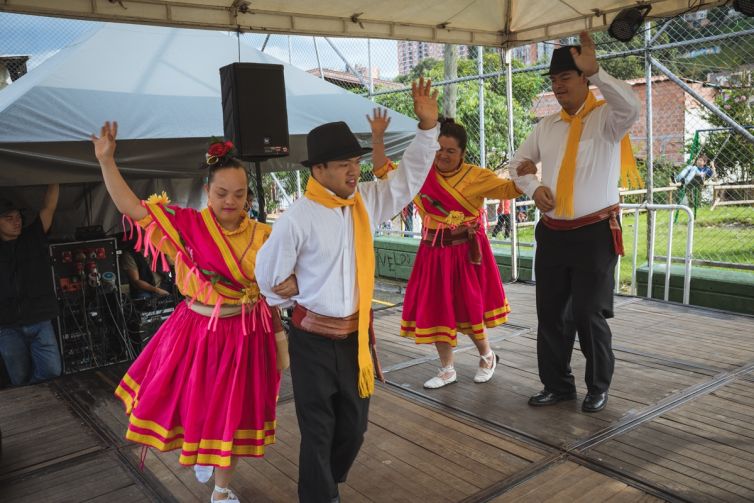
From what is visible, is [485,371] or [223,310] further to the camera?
[485,371]

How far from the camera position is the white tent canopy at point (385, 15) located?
157 inches

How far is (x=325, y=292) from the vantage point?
222 cm

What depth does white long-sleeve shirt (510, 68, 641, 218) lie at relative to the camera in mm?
2957

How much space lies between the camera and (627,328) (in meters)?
4.94

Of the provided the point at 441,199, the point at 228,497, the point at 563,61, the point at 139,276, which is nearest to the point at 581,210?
the point at 563,61

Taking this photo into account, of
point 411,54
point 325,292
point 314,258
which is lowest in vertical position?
point 325,292

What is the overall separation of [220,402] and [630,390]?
238 cm

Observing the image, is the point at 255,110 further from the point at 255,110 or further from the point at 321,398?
the point at 321,398

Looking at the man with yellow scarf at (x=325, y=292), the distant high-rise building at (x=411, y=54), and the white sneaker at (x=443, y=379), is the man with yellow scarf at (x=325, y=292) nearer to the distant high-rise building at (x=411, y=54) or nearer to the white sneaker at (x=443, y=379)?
the white sneaker at (x=443, y=379)

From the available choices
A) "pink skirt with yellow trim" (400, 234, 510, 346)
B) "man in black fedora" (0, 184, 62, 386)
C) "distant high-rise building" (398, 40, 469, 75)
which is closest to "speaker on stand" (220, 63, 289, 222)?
"pink skirt with yellow trim" (400, 234, 510, 346)

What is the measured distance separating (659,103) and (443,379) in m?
13.9

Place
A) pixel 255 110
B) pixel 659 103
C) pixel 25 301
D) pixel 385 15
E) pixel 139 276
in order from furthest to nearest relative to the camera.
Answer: pixel 659 103, pixel 139 276, pixel 385 15, pixel 25 301, pixel 255 110

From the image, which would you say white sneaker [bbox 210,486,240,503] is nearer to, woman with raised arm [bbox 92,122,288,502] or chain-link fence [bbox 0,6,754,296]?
woman with raised arm [bbox 92,122,288,502]

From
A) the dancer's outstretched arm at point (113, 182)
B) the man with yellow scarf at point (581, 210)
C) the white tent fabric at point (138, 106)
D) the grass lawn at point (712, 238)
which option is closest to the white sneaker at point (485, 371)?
the man with yellow scarf at point (581, 210)
